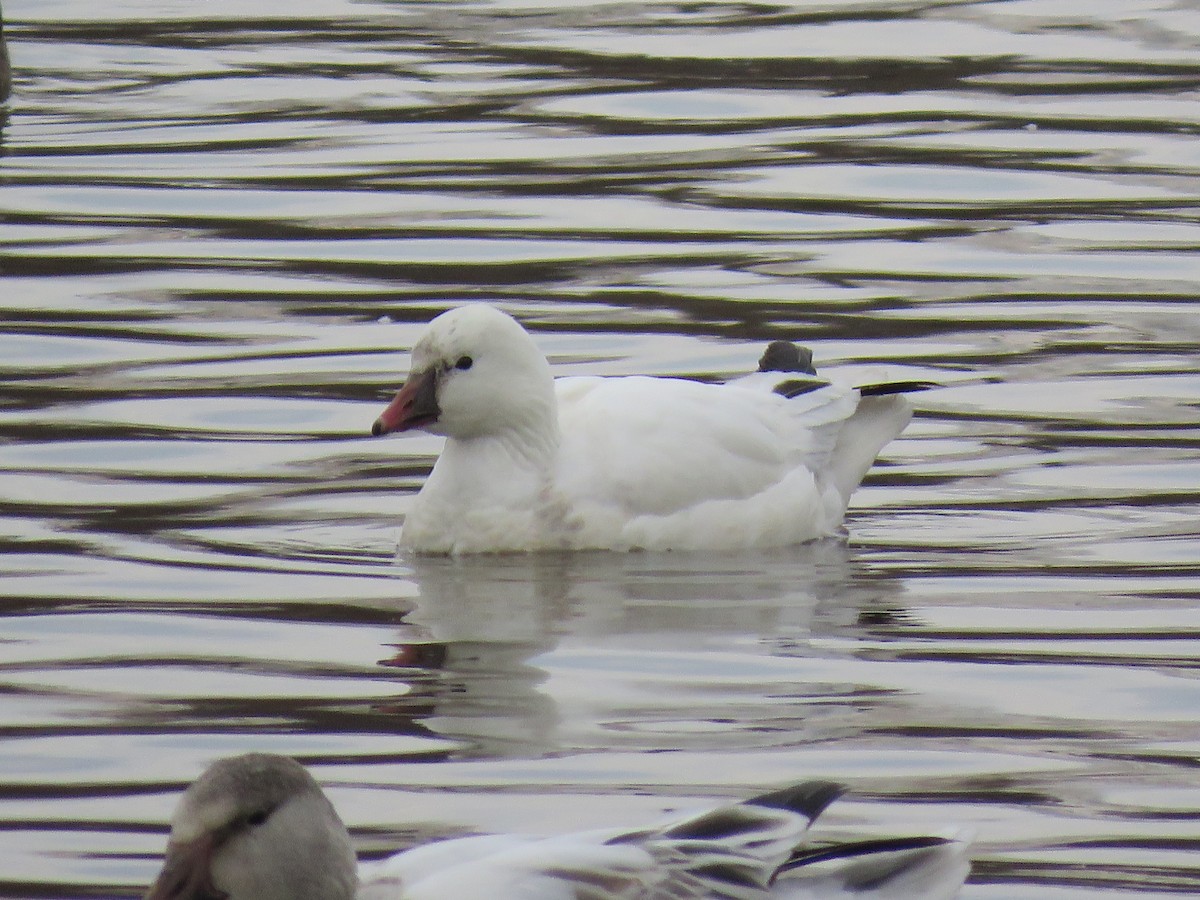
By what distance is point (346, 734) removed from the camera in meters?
6.41

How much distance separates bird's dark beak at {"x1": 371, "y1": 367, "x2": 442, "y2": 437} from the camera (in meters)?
8.59

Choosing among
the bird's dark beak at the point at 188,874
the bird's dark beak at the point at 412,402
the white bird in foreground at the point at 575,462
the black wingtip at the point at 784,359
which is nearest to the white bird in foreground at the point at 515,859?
the bird's dark beak at the point at 188,874

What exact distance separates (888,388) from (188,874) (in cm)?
491

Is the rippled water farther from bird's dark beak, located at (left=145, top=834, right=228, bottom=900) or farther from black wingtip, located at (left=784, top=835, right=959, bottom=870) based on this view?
bird's dark beak, located at (left=145, top=834, right=228, bottom=900)

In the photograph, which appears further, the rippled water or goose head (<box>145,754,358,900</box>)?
the rippled water

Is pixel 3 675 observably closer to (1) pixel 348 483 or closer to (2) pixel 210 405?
(1) pixel 348 483

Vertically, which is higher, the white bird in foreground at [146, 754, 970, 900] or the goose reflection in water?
the white bird in foreground at [146, 754, 970, 900]

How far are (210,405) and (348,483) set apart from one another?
1.07 meters

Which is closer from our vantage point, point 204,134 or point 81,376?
point 81,376

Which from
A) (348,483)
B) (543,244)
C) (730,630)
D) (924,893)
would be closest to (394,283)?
(543,244)

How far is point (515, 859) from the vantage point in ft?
15.2

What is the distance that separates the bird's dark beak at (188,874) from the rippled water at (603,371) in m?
0.87

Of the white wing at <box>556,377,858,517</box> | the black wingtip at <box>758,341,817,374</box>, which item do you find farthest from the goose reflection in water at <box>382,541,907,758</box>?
the black wingtip at <box>758,341,817,374</box>

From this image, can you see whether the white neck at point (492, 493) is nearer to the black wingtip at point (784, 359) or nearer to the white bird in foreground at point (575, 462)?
the white bird in foreground at point (575, 462)
